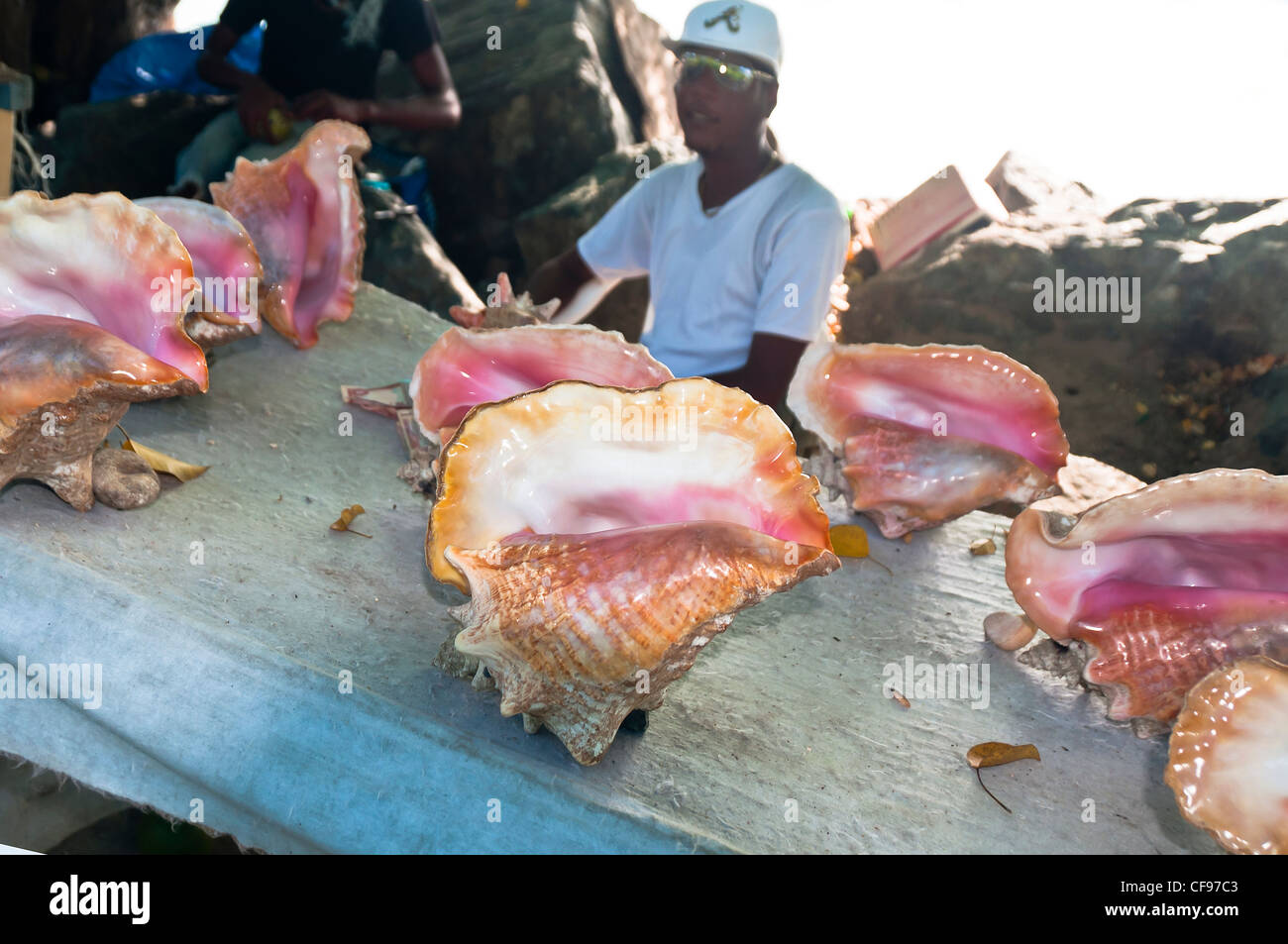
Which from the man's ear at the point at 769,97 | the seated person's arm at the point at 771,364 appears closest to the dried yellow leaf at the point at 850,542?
the seated person's arm at the point at 771,364

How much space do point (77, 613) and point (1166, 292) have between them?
2767 millimetres

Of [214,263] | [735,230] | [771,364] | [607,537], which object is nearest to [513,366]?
[607,537]

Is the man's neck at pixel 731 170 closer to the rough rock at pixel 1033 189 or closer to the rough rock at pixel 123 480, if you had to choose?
the rough rock at pixel 123 480

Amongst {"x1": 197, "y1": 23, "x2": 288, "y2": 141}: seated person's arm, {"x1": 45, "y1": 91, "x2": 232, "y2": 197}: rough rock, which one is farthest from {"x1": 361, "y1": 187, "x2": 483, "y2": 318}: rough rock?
{"x1": 45, "y1": 91, "x2": 232, "y2": 197}: rough rock

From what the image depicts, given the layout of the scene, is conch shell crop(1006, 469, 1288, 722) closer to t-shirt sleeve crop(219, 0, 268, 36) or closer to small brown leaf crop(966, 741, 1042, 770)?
small brown leaf crop(966, 741, 1042, 770)

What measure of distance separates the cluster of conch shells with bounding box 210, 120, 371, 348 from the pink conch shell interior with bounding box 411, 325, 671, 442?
0.52 meters

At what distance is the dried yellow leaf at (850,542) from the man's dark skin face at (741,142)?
0.66 metres

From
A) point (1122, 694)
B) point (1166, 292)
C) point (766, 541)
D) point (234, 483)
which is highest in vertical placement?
point (766, 541)

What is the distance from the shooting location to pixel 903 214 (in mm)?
3480

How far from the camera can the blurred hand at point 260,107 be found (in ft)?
8.38

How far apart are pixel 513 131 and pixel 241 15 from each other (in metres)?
1.32

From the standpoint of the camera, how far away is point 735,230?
202 cm
